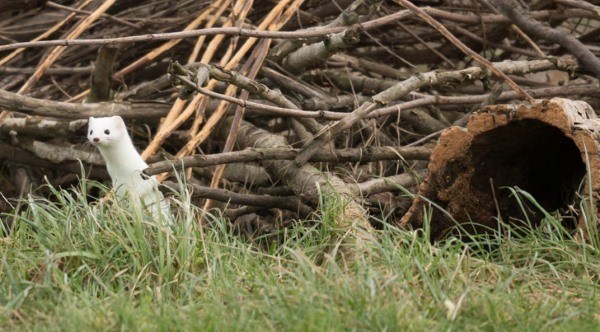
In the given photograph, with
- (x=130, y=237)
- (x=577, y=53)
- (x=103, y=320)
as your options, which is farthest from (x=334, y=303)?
(x=577, y=53)

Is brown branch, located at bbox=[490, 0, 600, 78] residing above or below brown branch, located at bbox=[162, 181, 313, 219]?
above

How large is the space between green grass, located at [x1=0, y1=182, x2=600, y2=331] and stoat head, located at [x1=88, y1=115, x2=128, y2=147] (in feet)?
2.17

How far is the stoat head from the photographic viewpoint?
4.55m

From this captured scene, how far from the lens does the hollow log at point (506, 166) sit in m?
3.79

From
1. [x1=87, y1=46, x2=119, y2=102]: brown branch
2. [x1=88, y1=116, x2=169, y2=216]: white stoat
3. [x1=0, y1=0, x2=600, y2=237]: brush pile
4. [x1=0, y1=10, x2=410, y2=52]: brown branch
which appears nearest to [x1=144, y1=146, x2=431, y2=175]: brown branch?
[x1=0, y1=0, x2=600, y2=237]: brush pile

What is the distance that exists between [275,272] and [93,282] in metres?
0.60

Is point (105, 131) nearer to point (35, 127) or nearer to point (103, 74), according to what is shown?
point (103, 74)

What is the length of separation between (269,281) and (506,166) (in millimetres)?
1526

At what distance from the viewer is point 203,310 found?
10.0 ft

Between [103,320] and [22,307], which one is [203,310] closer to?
[103,320]

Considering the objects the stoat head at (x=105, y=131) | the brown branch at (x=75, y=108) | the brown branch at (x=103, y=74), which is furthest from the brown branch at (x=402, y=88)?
the brown branch at (x=103, y=74)

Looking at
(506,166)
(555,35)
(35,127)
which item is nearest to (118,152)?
(35,127)

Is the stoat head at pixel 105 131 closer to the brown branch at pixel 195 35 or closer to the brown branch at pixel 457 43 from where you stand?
the brown branch at pixel 195 35

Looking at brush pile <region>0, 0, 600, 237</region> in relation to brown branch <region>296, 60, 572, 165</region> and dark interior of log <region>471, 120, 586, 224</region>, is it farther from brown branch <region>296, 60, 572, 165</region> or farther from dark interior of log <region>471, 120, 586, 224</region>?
dark interior of log <region>471, 120, 586, 224</region>
